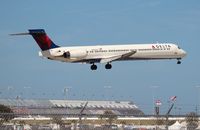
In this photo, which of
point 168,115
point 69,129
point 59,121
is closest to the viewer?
point 168,115

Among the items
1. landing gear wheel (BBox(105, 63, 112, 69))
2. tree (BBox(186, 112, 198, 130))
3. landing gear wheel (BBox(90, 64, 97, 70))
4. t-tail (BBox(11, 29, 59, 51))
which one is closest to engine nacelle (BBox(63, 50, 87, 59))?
landing gear wheel (BBox(90, 64, 97, 70))

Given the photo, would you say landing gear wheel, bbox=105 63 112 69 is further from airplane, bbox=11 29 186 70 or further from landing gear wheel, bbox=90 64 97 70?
landing gear wheel, bbox=90 64 97 70

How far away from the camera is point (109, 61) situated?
10119cm

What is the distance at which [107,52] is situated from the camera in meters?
102

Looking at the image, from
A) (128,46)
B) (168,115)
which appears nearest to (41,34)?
(128,46)

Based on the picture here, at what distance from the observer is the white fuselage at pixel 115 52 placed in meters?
99.9

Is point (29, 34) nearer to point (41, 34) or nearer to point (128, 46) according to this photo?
point (41, 34)

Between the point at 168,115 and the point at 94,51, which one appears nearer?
the point at 168,115

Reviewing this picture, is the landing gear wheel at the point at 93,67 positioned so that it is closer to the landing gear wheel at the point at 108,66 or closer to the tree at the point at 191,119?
the landing gear wheel at the point at 108,66

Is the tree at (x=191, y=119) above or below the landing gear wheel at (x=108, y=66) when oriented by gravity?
below

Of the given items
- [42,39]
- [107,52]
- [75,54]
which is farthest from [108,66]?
[42,39]

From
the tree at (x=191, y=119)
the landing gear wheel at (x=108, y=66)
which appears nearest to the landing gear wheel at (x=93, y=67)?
the landing gear wheel at (x=108, y=66)

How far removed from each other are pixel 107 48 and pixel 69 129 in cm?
5452

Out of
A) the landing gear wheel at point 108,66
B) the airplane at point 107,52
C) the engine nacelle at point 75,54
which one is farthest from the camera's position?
the landing gear wheel at point 108,66
